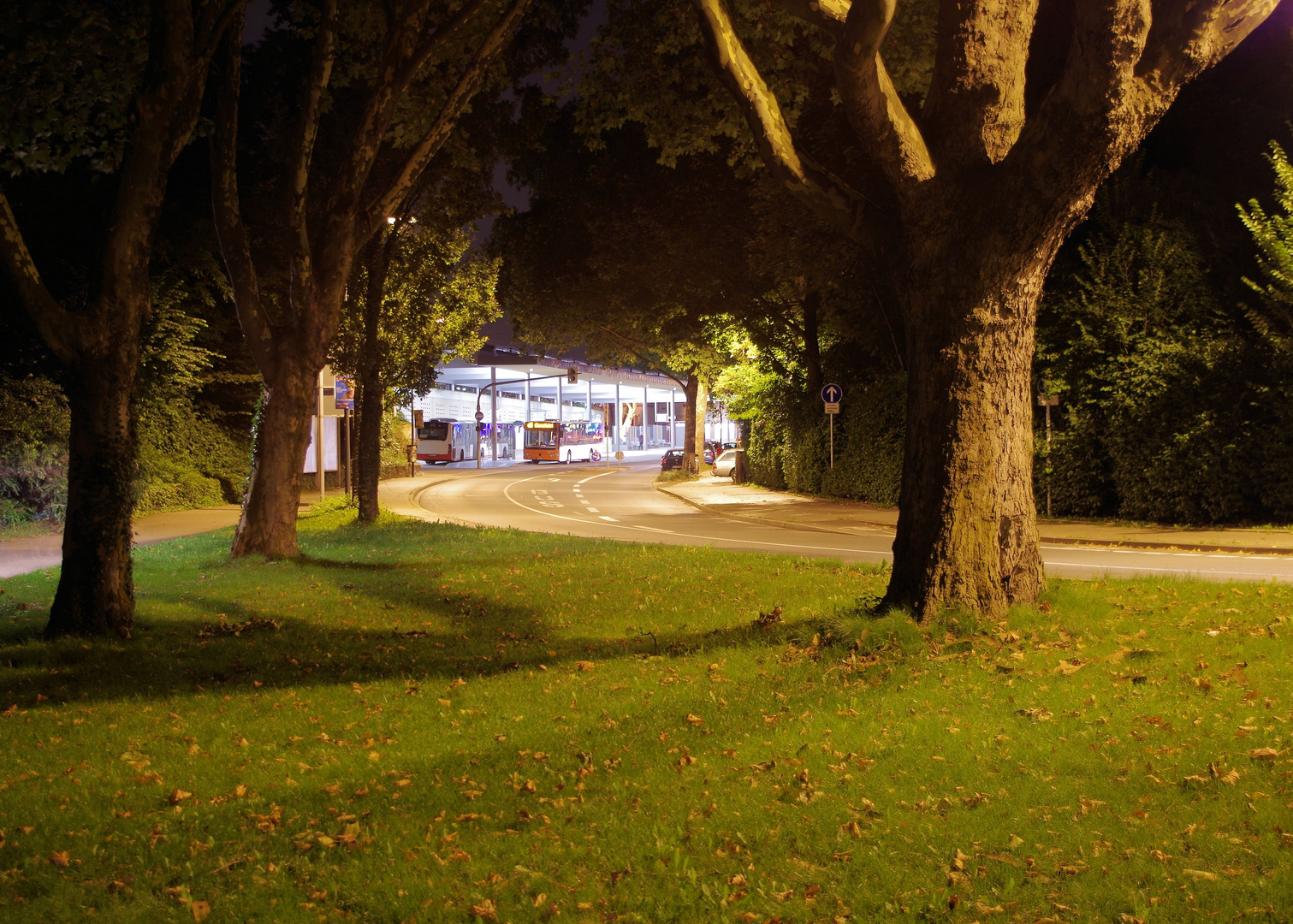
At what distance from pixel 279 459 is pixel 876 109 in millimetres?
9664

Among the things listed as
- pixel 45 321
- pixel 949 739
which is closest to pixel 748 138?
pixel 45 321

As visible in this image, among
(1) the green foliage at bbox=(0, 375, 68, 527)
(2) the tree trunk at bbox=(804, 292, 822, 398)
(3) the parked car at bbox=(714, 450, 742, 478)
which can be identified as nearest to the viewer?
(1) the green foliage at bbox=(0, 375, 68, 527)

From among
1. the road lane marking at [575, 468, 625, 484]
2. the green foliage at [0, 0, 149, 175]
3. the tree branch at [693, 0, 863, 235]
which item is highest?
the green foliage at [0, 0, 149, 175]

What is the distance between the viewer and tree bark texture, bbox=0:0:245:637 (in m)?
8.09

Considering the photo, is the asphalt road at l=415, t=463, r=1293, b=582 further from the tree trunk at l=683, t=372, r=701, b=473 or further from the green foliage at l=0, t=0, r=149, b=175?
the green foliage at l=0, t=0, r=149, b=175

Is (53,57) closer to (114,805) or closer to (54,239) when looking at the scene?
(114,805)

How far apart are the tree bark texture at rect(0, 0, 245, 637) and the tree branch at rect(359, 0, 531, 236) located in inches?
171

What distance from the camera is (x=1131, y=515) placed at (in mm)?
20156

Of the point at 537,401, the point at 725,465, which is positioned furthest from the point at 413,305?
the point at 537,401

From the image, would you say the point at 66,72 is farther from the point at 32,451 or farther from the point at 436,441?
the point at 436,441

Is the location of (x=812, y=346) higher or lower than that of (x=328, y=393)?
higher

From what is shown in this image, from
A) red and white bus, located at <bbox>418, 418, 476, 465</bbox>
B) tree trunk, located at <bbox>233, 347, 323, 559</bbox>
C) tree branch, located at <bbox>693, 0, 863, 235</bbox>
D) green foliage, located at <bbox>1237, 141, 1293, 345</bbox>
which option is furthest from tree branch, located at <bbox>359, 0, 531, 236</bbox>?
red and white bus, located at <bbox>418, 418, 476, 465</bbox>

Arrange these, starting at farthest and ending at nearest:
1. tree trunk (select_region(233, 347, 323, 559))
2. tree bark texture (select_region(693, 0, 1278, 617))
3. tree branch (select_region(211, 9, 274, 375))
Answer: tree trunk (select_region(233, 347, 323, 559)) → tree branch (select_region(211, 9, 274, 375)) → tree bark texture (select_region(693, 0, 1278, 617))

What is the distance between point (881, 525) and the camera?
71.1 feet
